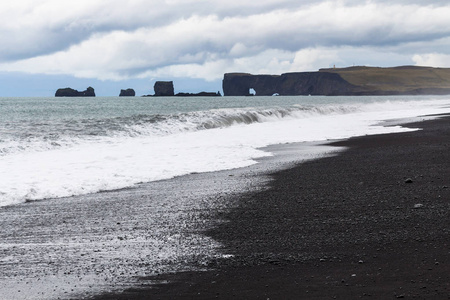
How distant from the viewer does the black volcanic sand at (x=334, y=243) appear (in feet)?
11.9

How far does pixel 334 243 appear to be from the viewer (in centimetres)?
477

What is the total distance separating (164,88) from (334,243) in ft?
607

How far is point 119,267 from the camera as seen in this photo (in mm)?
4285

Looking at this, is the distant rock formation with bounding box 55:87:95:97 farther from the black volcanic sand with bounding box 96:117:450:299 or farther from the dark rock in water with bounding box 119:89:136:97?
the black volcanic sand with bounding box 96:117:450:299

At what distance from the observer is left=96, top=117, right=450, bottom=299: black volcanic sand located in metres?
3.62

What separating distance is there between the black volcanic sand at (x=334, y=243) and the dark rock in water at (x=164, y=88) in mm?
181052

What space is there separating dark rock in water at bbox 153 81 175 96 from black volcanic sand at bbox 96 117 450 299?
594 ft

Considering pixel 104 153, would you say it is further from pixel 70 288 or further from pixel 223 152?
pixel 70 288

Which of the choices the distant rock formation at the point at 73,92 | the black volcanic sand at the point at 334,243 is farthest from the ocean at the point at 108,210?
the distant rock formation at the point at 73,92

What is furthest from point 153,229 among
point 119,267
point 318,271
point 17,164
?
point 17,164

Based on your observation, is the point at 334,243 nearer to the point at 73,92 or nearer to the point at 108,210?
the point at 108,210

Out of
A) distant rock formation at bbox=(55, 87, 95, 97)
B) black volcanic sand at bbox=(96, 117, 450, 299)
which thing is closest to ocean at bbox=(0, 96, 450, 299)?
black volcanic sand at bbox=(96, 117, 450, 299)

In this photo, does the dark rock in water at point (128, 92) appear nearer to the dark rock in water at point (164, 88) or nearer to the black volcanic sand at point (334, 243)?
the dark rock in water at point (164, 88)

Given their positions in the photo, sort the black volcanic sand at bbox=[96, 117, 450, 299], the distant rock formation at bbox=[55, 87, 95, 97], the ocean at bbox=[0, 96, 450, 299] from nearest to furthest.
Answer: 1. the black volcanic sand at bbox=[96, 117, 450, 299]
2. the ocean at bbox=[0, 96, 450, 299]
3. the distant rock formation at bbox=[55, 87, 95, 97]
